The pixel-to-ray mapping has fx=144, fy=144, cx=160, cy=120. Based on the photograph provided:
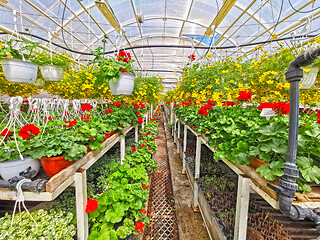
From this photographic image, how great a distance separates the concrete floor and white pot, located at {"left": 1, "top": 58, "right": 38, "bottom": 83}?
2.57m

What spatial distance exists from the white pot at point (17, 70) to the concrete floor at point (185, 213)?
2.57 metres

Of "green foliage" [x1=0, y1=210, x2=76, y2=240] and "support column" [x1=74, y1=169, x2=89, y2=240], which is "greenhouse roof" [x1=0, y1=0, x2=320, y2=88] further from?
"green foliage" [x1=0, y1=210, x2=76, y2=240]

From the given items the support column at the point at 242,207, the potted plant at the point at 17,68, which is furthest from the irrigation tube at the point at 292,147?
the potted plant at the point at 17,68

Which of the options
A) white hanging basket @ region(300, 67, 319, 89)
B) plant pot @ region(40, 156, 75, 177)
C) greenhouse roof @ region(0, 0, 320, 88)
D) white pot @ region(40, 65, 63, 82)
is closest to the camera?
plant pot @ region(40, 156, 75, 177)

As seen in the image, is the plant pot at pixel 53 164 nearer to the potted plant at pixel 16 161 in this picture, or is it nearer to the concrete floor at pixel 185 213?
the potted plant at pixel 16 161

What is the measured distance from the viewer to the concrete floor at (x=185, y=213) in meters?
1.94

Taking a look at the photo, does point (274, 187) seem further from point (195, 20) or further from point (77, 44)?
point (77, 44)

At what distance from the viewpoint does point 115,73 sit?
1.34 meters

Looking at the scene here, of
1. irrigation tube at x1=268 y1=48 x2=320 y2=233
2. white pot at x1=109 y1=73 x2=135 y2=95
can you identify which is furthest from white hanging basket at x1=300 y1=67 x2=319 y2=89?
white pot at x1=109 y1=73 x2=135 y2=95

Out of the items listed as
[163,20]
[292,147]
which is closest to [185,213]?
[292,147]

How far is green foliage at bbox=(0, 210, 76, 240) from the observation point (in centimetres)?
94

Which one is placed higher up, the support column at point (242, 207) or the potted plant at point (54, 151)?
the potted plant at point (54, 151)

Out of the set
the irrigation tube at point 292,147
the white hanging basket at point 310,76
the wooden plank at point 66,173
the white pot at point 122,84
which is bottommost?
the wooden plank at point 66,173

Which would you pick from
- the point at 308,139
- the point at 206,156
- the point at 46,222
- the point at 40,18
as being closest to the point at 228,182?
the point at 206,156
